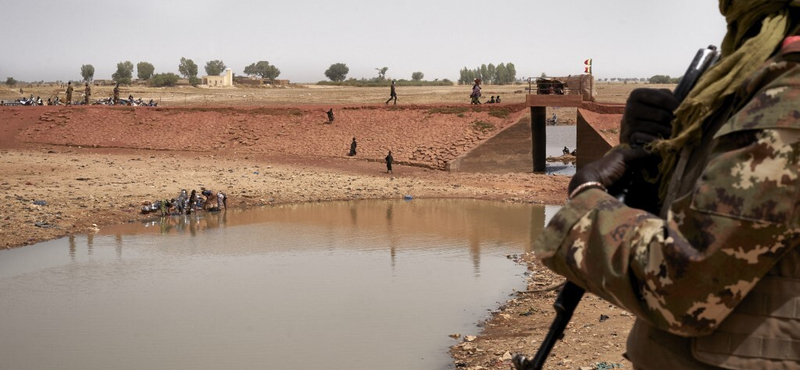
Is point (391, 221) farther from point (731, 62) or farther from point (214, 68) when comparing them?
point (214, 68)

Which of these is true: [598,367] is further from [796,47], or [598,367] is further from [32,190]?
[32,190]

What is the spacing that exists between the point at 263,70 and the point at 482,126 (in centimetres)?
10419

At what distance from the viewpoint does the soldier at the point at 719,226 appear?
1.36 m

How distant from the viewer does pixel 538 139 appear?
29.5m

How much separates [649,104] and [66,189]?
21470 mm

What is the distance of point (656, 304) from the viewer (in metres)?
1.47

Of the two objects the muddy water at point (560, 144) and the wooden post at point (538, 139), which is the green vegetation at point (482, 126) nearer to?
the wooden post at point (538, 139)

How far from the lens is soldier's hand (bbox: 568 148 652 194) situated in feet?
5.45

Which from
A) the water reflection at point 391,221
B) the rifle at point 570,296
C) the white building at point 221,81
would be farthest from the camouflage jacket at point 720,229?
the white building at point 221,81

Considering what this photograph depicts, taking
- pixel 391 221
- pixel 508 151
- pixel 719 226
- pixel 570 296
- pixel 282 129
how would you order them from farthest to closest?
pixel 282 129 < pixel 508 151 < pixel 391 221 < pixel 570 296 < pixel 719 226

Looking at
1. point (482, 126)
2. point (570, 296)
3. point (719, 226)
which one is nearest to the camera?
point (719, 226)

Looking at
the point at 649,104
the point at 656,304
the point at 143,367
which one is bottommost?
the point at 143,367

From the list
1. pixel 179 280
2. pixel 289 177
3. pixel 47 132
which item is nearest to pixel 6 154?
pixel 47 132

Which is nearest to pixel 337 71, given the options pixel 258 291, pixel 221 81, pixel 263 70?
pixel 263 70
